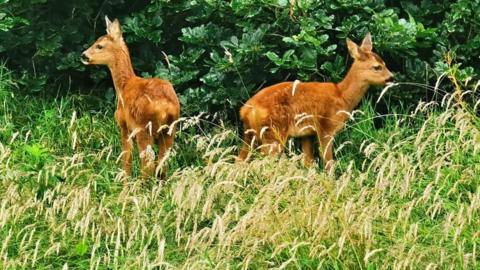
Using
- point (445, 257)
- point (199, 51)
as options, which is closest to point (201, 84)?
point (199, 51)

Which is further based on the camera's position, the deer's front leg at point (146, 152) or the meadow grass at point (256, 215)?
the deer's front leg at point (146, 152)

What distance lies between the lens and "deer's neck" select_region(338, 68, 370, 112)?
8.62m

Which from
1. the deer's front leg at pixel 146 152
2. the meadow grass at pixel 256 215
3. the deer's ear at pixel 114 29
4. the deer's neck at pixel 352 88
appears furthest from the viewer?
the deer's ear at pixel 114 29

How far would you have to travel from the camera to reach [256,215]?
571cm

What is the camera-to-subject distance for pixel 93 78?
994 centimetres

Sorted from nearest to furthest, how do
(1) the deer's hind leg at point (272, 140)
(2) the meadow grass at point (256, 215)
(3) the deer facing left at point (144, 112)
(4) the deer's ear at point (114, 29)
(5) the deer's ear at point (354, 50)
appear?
1. (2) the meadow grass at point (256, 215)
2. (1) the deer's hind leg at point (272, 140)
3. (3) the deer facing left at point (144, 112)
4. (5) the deer's ear at point (354, 50)
5. (4) the deer's ear at point (114, 29)

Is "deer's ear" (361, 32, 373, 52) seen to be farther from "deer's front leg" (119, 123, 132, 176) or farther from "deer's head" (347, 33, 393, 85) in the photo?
"deer's front leg" (119, 123, 132, 176)

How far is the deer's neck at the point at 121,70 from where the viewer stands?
870 cm

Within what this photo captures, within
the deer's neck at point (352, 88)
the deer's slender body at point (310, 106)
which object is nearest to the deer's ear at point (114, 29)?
the deer's slender body at point (310, 106)

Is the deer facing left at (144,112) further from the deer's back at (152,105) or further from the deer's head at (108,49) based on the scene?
the deer's head at (108,49)

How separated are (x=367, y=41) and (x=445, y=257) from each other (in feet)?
11.3

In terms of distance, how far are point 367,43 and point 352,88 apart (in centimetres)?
39

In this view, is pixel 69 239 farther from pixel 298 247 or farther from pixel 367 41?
pixel 367 41

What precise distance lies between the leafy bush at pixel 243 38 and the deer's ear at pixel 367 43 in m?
0.09
